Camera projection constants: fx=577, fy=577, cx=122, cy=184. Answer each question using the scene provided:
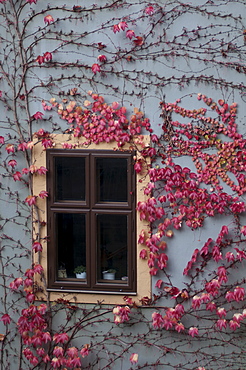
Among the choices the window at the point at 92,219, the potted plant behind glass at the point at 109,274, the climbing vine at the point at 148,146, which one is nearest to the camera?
the climbing vine at the point at 148,146

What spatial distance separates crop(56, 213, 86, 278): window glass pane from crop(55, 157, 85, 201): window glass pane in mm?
170

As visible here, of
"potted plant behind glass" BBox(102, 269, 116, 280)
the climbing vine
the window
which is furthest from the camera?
"potted plant behind glass" BBox(102, 269, 116, 280)

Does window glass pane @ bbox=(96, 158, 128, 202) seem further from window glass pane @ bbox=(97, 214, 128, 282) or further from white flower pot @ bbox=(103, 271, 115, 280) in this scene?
white flower pot @ bbox=(103, 271, 115, 280)

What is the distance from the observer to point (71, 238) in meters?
5.18

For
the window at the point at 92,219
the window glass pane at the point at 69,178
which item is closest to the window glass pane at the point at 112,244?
the window at the point at 92,219

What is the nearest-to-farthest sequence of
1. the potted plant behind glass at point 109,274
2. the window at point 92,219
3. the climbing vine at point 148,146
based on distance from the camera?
the climbing vine at point 148,146
the window at point 92,219
the potted plant behind glass at point 109,274

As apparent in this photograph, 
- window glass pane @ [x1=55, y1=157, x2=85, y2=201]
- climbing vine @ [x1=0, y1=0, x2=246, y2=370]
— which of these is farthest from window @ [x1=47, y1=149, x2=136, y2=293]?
climbing vine @ [x1=0, y1=0, x2=246, y2=370]

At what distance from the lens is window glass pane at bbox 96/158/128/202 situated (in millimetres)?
5031

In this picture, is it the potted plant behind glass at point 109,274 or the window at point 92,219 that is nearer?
the window at point 92,219

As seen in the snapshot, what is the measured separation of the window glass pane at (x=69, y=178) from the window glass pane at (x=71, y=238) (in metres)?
0.17

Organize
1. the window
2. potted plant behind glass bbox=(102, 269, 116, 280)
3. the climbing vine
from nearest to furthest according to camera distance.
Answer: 1. the climbing vine
2. the window
3. potted plant behind glass bbox=(102, 269, 116, 280)

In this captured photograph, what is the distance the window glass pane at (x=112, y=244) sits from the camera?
5082 mm

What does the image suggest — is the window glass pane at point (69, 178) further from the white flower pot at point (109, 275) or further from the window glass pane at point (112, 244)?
the white flower pot at point (109, 275)

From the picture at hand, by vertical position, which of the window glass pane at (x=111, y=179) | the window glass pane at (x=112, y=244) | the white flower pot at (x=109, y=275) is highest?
the window glass pane at (x=111, y=179)
